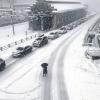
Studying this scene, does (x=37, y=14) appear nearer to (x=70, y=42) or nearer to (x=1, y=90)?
(x=70, y=42)

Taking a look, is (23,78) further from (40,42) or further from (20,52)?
(40,42)

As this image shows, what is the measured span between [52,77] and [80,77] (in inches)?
121

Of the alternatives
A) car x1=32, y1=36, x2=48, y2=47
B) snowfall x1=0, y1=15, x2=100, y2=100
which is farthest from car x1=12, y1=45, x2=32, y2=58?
car x1=32, y1=36, x2=48, y2=47

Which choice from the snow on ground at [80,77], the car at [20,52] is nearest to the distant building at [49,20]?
the snow on ground at [80,77]

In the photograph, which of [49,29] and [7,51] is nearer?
[7,51]

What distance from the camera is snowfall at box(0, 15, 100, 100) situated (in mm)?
21250

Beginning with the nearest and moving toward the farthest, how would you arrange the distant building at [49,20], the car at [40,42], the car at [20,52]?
1. the car at [20,52]
2. the car at [40,42]
3. the distant building at [49,20]

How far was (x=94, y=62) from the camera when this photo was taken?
31.6m

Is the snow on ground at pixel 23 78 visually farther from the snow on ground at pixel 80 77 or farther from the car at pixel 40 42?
the car at pixel 40 42

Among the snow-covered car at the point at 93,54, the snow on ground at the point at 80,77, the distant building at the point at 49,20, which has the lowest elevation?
the snow on ground at the point at 80,77

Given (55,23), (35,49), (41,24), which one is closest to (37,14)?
(41,24)

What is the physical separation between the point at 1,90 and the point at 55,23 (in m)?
47.8

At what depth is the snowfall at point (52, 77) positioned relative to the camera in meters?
21.2

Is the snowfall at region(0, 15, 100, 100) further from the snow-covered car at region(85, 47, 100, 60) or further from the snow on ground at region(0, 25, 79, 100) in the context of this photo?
the snow-covered car at region(85, 47, 100, 60)
